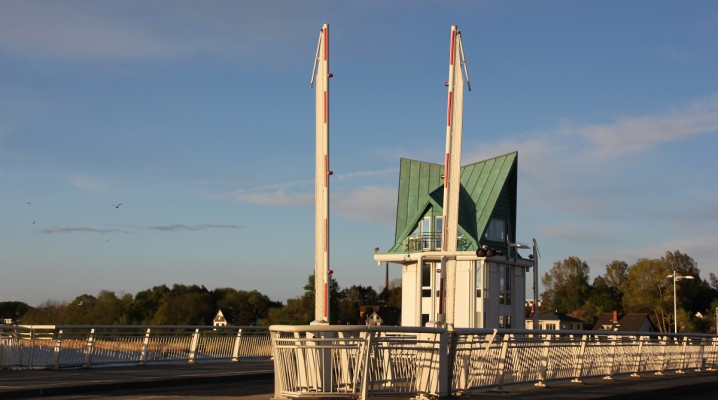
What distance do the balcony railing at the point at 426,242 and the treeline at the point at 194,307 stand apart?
3276 cm

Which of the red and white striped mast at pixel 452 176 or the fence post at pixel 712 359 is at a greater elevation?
the red and white striped mast at pixel 452 176

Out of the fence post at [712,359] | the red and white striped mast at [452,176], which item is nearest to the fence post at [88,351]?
the red and white striped mast at [452,176]

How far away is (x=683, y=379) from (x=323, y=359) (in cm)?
1281

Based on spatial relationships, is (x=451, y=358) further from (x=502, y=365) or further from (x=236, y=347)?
(x=236, y=347)

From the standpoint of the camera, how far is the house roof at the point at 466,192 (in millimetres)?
57812

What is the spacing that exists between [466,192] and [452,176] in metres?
43.0

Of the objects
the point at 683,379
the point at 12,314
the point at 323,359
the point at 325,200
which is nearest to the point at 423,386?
the point at 323,359

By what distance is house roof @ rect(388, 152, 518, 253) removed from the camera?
5781 centimetres

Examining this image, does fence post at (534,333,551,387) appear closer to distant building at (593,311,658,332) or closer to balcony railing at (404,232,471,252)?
balcony railing at (404,232,471,252)

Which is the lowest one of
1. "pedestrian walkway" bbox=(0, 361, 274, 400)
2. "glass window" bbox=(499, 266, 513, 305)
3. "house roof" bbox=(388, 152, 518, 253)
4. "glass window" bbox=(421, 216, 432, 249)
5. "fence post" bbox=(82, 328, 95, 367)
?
"pedestrian walkway" bbox=(0, 361, 274, 400)

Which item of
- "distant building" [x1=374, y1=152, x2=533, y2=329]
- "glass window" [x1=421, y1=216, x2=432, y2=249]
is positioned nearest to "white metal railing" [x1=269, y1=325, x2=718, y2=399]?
"distant building" [x1=374, y1=152, x2=533, y2=329]

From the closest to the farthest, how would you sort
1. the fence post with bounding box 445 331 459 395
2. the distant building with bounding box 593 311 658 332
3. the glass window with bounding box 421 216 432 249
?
the fence post with bounding box 445 331 459 395, the glass window with bounding box 421 216 432 249, the distant building with bounding box 593 311 658 332

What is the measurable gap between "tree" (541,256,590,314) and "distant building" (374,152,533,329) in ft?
343

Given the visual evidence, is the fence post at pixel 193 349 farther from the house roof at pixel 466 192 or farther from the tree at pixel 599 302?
the tree at pixel 599 302
